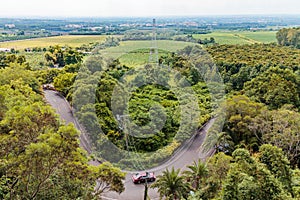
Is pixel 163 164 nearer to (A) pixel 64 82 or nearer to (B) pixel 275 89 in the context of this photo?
(B) pixel 275 89

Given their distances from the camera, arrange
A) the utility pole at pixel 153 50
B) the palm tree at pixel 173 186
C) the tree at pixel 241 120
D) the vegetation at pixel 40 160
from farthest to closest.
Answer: the utility pole at pixel 153 50 → the tree at pixel 241 120 → the palm tree at pixel 173 186 → the vegetation at pixel 40 160

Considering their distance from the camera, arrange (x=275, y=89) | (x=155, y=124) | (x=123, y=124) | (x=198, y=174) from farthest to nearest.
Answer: (x=275, y=89)
(x=155, y=124)
(x=123, y=124)
(x=198, y=174)

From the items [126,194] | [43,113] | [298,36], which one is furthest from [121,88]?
[298,36]

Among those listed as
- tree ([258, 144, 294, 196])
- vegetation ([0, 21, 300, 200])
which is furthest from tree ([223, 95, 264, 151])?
tree ([258, 144, 294, 196])

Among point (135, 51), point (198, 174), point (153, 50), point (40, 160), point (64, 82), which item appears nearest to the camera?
point (40, 160)

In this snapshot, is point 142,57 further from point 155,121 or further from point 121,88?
point 155,121

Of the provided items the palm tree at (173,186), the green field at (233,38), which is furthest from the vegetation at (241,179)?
the green field at (233,38)

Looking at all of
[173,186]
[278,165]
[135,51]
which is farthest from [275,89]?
[278,165]

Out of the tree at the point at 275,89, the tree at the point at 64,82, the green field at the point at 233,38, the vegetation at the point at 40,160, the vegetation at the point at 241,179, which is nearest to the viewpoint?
the vegetation at the point at 40,160

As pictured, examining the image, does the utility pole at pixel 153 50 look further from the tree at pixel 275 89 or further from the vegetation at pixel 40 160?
the vegetation at pixel 40 160
